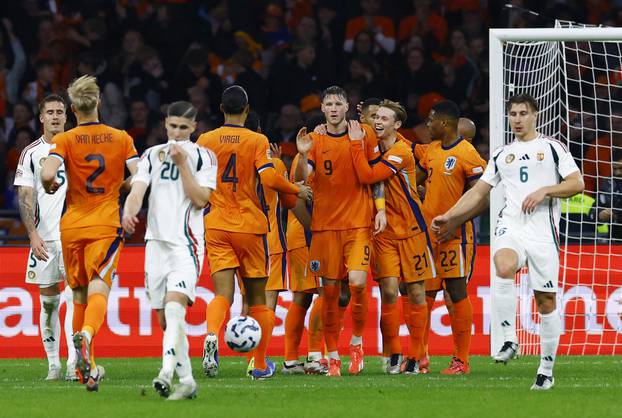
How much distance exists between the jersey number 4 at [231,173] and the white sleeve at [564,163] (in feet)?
8.66

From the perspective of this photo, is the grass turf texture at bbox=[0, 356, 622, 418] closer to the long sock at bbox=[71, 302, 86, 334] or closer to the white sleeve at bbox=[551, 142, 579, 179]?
the long sock at bbox=[71, 302, 86, 334]

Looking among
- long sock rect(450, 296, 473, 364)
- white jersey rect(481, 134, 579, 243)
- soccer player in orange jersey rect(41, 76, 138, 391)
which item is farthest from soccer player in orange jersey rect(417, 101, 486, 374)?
soccer player in orange jersey rect(41, 76, 138, 391)

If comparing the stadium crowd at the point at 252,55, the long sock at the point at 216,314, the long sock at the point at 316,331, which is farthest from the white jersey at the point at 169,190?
the stadium crowd at the point at 252,55

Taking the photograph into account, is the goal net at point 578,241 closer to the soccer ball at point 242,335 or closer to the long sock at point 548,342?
the long sock at point 548,342

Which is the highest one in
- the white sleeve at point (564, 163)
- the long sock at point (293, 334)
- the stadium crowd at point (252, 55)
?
the stadium crowd at point (252, 55)

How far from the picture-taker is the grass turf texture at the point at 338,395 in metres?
8.30

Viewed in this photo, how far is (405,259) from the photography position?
11.5m

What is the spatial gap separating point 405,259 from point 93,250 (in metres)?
3.02

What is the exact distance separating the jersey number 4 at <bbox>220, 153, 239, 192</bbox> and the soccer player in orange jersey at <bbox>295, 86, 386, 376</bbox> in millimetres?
811

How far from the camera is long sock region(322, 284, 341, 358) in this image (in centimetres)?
1135

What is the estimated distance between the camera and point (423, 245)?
38.0ft

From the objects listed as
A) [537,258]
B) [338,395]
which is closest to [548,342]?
[537,258]

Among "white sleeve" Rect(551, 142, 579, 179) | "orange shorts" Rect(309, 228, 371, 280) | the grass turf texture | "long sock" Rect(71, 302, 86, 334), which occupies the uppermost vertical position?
"white sleeve" Rect(551, 142, 579, 179)

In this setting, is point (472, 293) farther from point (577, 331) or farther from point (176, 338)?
point (176, 338)
